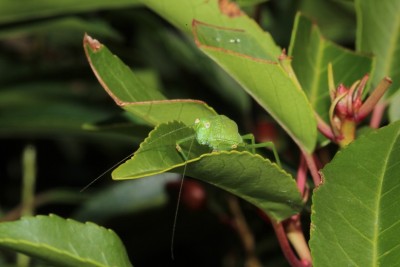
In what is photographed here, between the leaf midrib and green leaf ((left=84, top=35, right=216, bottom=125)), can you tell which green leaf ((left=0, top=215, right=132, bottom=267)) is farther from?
the leaf midrib

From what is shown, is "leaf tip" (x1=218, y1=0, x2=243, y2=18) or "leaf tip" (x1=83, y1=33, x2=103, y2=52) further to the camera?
"leaf tip" (x1=218, y1=0, x2=243, y2=18)

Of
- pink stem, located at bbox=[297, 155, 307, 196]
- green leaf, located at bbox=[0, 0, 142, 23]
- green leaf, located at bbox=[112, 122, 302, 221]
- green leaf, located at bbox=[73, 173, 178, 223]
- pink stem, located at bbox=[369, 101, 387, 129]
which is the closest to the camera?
green leaf, located at bbox=[112, 122, 302, 221]

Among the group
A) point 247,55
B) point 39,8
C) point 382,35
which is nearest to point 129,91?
point 247,55

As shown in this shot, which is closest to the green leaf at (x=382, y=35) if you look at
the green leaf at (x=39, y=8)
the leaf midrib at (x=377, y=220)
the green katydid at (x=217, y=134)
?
the green katydid at (x=217, y=134)

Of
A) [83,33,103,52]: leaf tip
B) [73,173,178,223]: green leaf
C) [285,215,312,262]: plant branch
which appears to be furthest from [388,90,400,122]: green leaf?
[73,173,178,223]: green leaf

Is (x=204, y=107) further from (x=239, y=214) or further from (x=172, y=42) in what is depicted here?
(x=172, y=42)

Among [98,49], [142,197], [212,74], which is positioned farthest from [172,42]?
[98,49]
